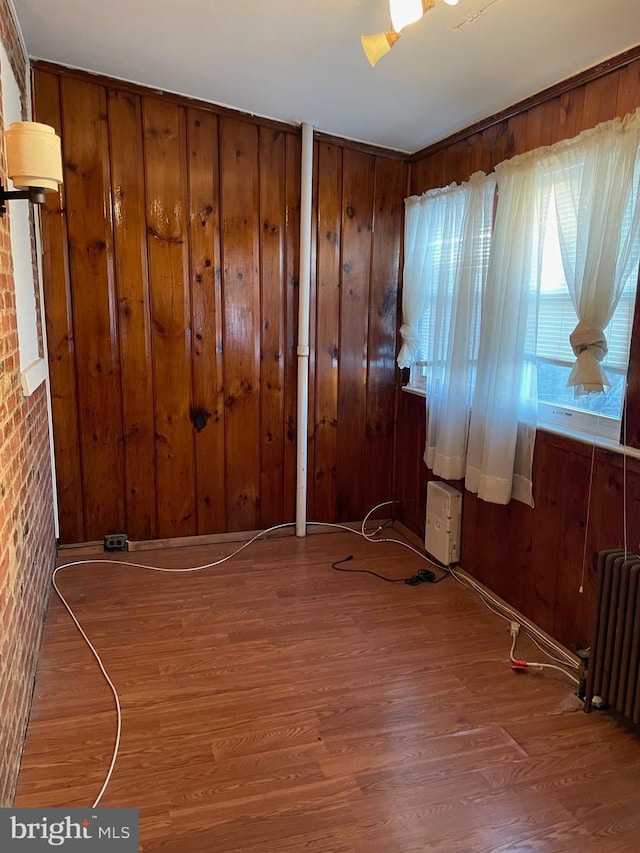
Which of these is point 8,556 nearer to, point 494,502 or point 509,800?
point 509,800

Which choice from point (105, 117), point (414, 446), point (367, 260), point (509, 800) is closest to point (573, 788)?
point (509, 800)

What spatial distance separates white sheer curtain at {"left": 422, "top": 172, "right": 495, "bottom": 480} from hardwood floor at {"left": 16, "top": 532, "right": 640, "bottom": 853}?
808mm

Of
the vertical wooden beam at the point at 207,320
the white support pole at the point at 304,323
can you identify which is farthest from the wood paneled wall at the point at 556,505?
the vertical wooden beam at the point at 207,320

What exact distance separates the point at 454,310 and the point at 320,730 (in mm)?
2085

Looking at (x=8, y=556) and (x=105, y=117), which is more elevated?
(x=105, y=117)

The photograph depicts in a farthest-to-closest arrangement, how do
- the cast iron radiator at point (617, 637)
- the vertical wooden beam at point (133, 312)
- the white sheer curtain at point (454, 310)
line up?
the vertical wooden beam at point (133, 312) < the white sheer curtain at point (454, 310) < the cast iron radiator at point (617, 637)

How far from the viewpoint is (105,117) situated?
10.4 ft

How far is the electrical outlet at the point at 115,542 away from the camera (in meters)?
3.52

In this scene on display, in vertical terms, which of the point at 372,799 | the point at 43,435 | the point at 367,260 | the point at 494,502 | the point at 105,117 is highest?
the point at 105,117

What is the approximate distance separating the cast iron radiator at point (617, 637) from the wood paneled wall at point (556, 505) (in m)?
0.22

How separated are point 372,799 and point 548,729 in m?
0.73

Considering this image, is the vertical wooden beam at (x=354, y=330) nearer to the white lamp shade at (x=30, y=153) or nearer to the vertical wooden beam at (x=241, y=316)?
the vertical wooden beam at (x=241, y=316)

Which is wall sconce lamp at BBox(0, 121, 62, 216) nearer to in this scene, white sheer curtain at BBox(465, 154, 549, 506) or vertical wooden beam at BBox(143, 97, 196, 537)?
vertical wooden beam at BBox(143, 97, 196, 537)

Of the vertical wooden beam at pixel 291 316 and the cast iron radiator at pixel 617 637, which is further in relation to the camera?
the vertical wooden beam at pixel 291 316
